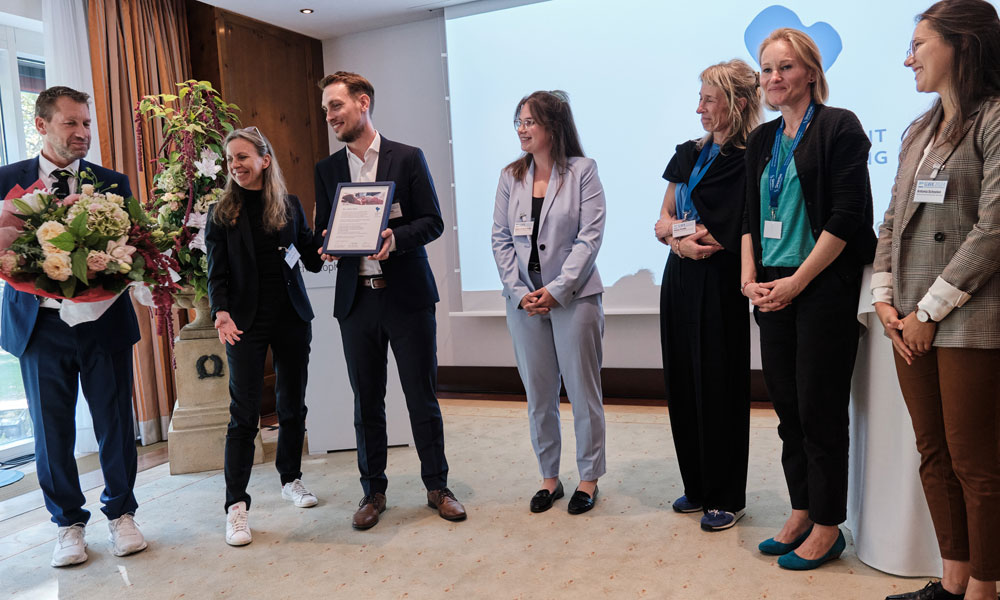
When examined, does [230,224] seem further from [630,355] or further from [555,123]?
[630,355]

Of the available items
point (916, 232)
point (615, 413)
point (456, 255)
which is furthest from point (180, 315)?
point (916, 232)

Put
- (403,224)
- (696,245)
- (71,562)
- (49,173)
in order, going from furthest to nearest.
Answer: (403,224) < (49,173) < (71,562) < (696,245)

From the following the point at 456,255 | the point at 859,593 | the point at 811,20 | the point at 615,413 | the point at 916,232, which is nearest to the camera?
the point at 916,232

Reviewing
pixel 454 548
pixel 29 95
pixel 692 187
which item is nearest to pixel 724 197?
pixel 692 187

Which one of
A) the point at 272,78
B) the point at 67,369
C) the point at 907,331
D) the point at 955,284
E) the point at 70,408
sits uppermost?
the point at 272,78

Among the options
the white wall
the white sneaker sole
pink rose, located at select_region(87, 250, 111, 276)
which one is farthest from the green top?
the white wall

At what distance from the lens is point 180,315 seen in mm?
4871

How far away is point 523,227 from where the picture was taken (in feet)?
9.84

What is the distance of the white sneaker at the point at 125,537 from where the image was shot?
2.84 meters

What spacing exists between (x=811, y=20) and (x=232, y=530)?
4273 mm

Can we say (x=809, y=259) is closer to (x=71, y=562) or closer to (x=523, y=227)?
(x=523, y=227)

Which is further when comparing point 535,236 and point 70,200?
point 535,236

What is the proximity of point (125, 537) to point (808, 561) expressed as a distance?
2.56 metres

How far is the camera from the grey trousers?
2.96 m
